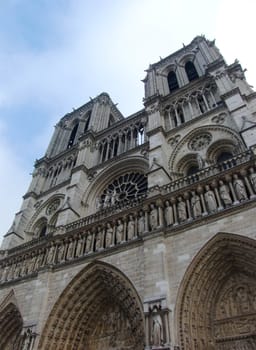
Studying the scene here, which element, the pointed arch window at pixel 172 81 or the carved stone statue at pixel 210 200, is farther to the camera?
the pointed arch window at pixel 172 81

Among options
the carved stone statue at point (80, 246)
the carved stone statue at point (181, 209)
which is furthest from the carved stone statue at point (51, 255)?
the carved stone statue at point (181, 209)

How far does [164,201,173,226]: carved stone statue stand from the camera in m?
7.85

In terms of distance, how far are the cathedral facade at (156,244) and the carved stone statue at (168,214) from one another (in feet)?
0.14

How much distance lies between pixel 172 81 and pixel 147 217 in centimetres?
1154

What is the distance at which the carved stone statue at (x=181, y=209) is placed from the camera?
767cm

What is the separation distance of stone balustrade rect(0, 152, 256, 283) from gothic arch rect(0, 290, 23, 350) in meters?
0.87

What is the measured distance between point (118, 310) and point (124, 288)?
3.68ft

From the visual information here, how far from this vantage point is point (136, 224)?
28.2 ft

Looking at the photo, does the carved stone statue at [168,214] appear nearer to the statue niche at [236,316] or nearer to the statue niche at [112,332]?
the statue niche at [236,316]

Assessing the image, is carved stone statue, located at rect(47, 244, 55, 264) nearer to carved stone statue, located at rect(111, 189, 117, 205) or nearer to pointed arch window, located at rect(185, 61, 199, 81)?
carved stone statue, located at rect(111, 189, 117, 205)

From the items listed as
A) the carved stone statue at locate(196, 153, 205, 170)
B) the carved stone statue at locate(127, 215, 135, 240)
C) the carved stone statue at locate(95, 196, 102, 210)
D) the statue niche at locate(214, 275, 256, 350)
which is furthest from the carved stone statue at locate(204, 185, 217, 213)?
the carved stone statue at locate(95, 196, 102, 210)

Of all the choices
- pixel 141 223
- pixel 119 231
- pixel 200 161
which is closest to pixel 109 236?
pixel 119 231

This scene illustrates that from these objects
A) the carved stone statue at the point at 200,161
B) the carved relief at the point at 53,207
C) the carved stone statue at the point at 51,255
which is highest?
the carved relief at the point at 53,207

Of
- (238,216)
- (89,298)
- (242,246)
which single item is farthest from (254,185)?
(89,298)
